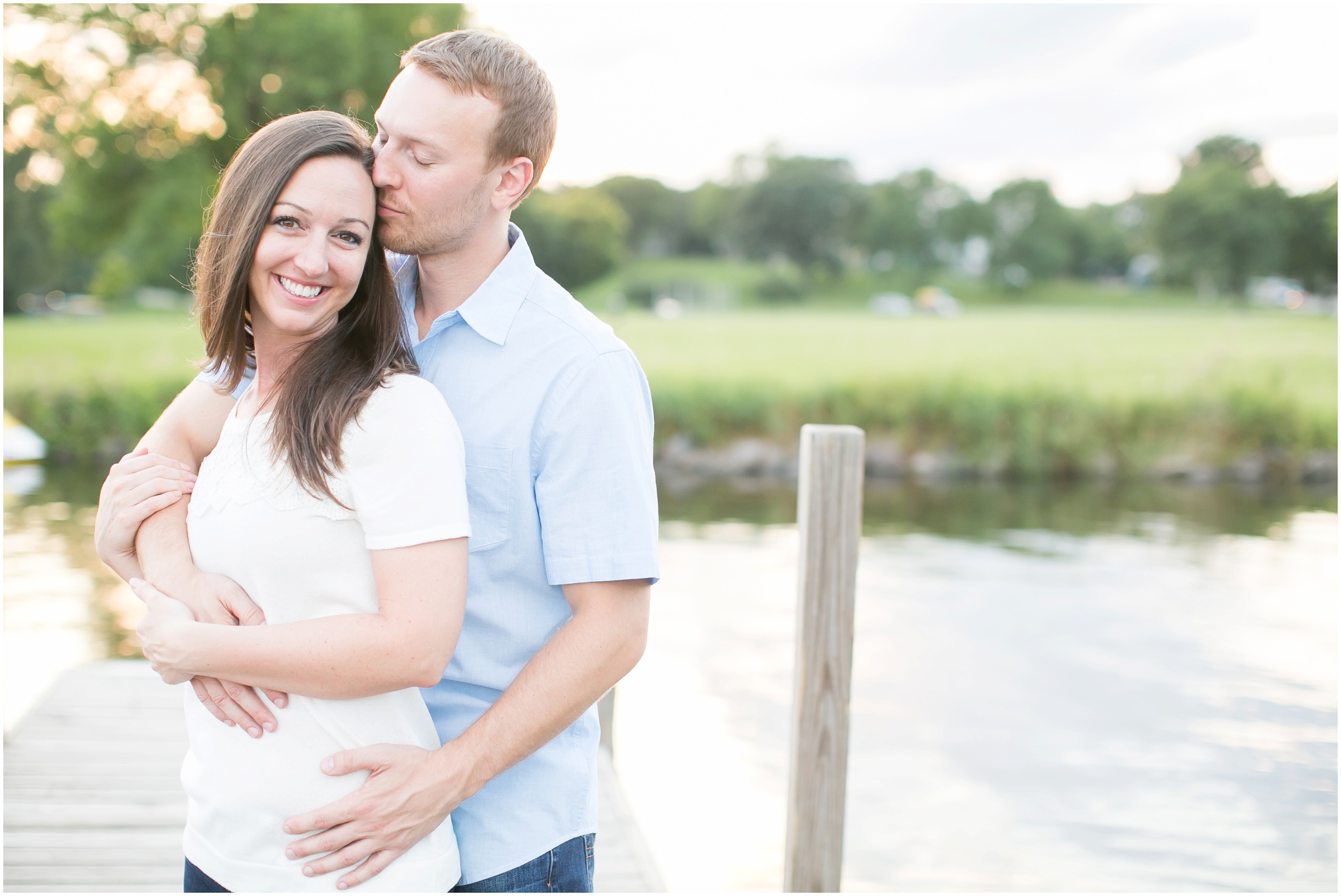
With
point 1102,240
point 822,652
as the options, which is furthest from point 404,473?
point 1102,240

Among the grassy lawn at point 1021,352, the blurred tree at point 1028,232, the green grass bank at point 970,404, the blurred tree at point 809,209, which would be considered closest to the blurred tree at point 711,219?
the blurred tree at point 809,209

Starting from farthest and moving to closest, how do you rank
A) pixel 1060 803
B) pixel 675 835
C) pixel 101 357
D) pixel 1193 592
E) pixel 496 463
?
pixel 101 357 < pixel 1193 592 < pixel 1060 803 < pixel 675 835 < pixel 496 463

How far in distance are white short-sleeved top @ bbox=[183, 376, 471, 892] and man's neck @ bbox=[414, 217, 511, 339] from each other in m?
0.28

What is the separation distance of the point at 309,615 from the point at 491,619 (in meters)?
0.28

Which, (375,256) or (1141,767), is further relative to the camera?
(1141,767)

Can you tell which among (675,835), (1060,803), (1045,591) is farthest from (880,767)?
(1045,591)

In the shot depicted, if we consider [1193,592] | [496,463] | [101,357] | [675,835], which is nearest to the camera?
[496,463]

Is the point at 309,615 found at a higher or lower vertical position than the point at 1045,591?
higher

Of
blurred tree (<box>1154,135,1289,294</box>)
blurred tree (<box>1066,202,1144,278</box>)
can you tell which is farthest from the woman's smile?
blurred tree (<box>1066,202,1144,278</box>)

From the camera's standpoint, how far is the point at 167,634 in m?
1.35

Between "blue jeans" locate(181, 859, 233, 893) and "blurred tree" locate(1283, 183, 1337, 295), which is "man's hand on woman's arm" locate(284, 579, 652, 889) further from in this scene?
"blurred tree" locate(1283, 183, 1337, 295)

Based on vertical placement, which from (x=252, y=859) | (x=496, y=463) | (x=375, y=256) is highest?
(x=375, y=256)

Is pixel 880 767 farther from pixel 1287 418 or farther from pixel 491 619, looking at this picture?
pixel 1287 418

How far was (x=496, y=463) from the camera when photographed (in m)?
1.50
